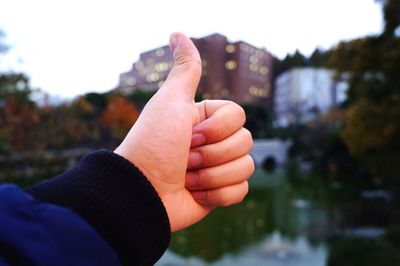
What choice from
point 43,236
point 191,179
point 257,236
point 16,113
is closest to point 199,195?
point 191,179

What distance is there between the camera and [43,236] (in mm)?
377

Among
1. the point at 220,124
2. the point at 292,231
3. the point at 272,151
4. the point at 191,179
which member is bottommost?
the point at 272,151

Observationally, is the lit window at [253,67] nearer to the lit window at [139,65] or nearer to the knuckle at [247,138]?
the lit window at [139,65]

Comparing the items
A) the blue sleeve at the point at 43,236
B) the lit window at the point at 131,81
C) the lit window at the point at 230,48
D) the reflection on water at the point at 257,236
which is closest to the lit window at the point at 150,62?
the lit window at the point at 131,81

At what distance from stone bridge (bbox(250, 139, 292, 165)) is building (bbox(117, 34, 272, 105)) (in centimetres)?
1393

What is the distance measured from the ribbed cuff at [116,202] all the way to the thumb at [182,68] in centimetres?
20

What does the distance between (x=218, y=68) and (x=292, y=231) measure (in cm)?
574

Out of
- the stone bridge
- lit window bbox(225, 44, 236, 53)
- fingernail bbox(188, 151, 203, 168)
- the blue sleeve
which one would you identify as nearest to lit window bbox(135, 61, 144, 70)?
lit window bbox(225, 44, 236, 53)

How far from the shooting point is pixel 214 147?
0.71m

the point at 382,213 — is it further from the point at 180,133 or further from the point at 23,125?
the point at 180,133

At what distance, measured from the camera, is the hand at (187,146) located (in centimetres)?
64

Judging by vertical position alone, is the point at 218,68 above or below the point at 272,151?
above

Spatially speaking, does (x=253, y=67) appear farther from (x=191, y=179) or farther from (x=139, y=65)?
(x=191, y=179)

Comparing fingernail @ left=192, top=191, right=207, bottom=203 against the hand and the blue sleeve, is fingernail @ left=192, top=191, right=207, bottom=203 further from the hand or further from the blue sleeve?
the blue sleeve
